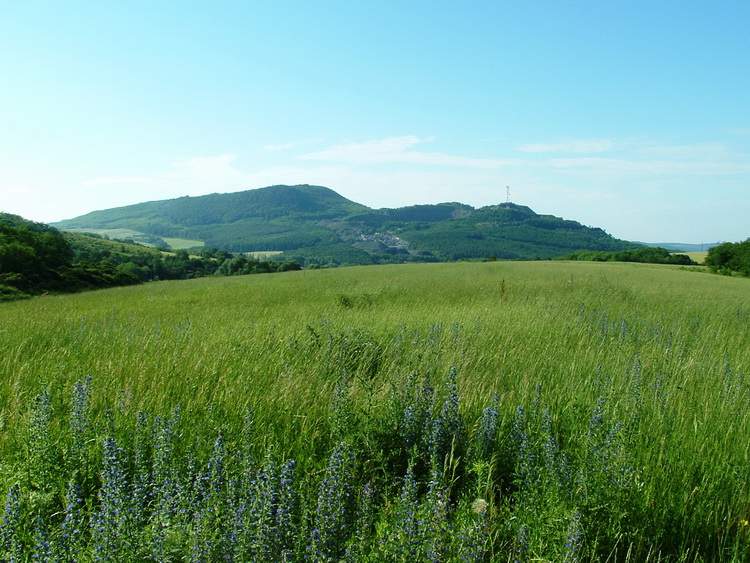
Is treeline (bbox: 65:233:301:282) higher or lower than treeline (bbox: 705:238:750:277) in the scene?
lower

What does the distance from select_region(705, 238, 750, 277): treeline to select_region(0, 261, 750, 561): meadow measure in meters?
49.3

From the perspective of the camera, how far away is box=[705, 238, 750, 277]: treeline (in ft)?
151

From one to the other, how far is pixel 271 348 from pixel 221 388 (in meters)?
1.95

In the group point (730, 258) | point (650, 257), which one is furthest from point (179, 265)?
point (730, 258)

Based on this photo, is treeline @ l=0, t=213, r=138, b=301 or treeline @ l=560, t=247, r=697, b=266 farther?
treeline @ l=560, t=247, r=697, b=266

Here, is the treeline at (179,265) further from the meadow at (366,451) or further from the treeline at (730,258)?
the meadow at (366,451)

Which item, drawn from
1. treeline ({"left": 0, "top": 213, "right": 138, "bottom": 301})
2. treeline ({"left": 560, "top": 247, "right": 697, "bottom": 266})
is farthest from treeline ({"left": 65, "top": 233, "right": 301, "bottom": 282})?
treeline ({"left": 560, "top": 247, "right": 697, "bottom": 266})

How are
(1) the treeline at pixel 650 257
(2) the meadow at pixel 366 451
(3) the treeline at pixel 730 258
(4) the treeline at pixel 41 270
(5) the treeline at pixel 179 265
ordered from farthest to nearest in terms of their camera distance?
(1) the treeline at pixel 650 257 → (5) the treeline at pixel 179 265 → (3) the treeline at pixel 730 258 → (4) the treeline at pixel 41 270 → (2) the meadow at pixel 366 451

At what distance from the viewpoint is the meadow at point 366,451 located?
242 centimetres

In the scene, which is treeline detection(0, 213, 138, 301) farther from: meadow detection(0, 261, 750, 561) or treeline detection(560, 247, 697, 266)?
treeline detection(560, 247, 697, 266)

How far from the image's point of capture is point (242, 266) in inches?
2467

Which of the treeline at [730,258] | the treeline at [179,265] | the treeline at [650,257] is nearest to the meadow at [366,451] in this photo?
the treeline at [730,258]

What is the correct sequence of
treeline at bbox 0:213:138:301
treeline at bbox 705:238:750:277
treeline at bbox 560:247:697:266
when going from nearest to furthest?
treeline at bbox 0:213:138:301
treeline at bbox 705:238:750:277
treeline at bbox 560:247:697:266

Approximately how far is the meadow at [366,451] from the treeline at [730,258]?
4926cm
